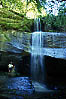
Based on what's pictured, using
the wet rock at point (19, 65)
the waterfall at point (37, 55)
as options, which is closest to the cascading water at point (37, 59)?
the waterfall at point (37, 55)

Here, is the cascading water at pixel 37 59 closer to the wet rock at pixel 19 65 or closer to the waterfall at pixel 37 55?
the waterfall at pixel 37 55

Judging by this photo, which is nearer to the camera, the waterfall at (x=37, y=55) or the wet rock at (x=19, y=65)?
the waterfall at (x=37, y=55)

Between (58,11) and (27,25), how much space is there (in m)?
5.24

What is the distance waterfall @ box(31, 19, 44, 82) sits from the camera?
851 centimetres

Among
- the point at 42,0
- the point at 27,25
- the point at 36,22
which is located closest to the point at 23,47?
the point at 27,25

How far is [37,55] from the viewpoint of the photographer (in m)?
9.23

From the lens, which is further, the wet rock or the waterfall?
the wet rock

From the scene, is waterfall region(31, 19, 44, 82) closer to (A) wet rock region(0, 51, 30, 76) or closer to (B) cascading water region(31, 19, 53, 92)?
(B) cascading water region(31, 19, 53, 92)

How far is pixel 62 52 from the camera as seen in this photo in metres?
8.12

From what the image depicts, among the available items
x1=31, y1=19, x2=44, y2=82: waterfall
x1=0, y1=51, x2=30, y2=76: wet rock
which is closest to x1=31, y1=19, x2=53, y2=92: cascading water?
x1=31, y1=19, x2=44, y2=82: waterfall

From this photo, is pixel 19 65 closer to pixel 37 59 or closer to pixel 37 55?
pixel 37 59

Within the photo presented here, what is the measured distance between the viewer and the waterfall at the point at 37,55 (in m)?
8.51

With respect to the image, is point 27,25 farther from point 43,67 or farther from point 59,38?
point 43,67

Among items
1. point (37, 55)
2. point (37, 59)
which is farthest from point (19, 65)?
point (37, 55)
